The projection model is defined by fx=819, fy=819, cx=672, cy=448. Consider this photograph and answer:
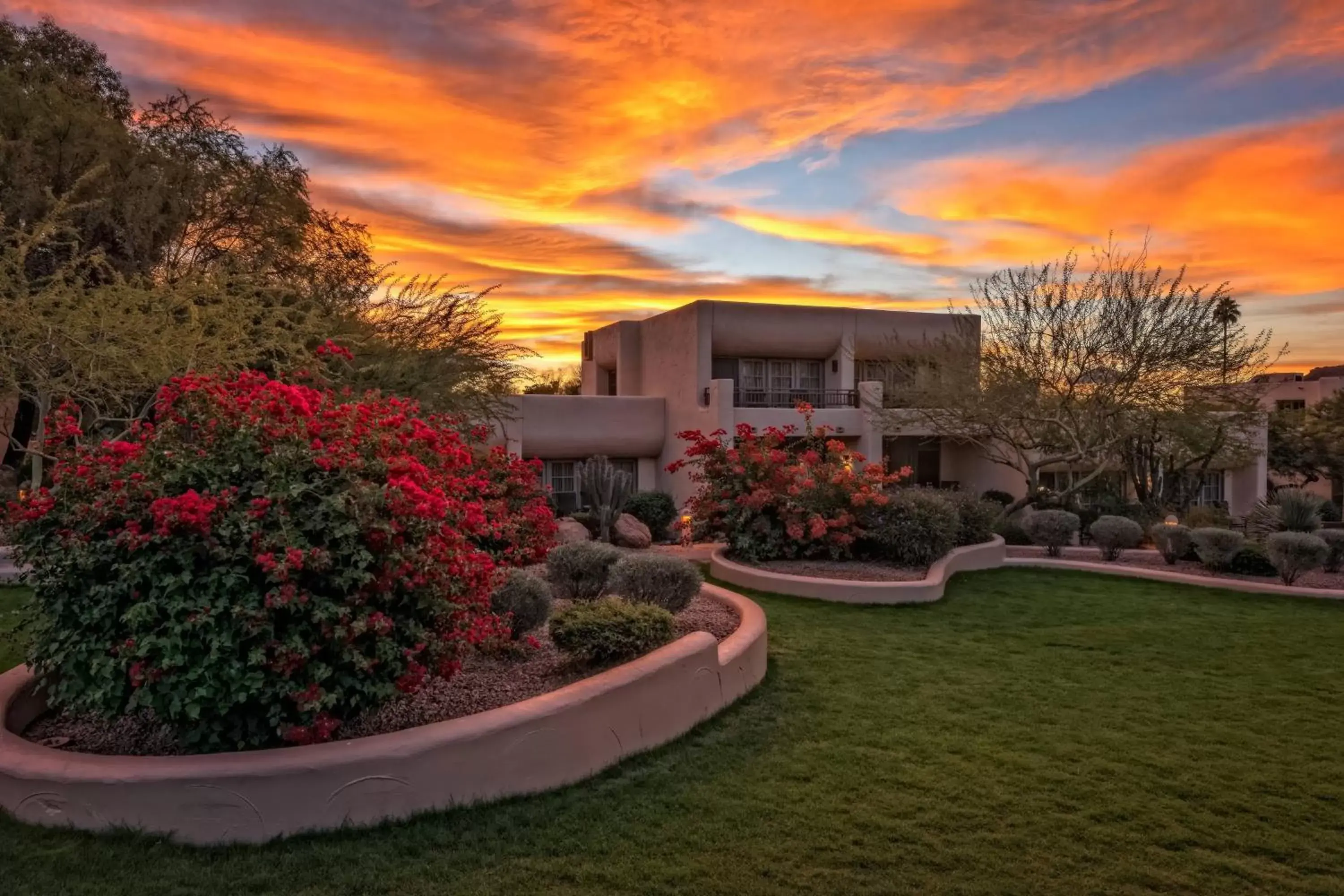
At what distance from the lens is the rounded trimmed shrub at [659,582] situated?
317 inches

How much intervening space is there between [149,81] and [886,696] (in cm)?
2197

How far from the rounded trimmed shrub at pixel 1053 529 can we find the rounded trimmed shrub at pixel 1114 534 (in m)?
0.46

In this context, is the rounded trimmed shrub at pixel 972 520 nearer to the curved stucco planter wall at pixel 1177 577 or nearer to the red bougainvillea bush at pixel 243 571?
the curved stucco planter wall at pixel 1177 577

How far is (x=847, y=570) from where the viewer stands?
12078 mm

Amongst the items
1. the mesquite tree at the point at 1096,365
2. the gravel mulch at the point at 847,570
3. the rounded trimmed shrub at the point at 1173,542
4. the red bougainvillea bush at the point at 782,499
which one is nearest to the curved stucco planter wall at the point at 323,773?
the gravel mulch at the point at 847,570

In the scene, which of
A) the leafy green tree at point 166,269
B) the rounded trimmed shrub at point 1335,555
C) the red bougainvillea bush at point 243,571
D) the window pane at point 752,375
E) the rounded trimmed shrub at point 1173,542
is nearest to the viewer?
the red bougainvillea bush at point 243,571

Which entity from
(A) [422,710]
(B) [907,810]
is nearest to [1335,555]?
(B) [907,810]

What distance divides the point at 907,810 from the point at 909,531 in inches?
319

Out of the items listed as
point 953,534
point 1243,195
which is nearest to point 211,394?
point 953,534

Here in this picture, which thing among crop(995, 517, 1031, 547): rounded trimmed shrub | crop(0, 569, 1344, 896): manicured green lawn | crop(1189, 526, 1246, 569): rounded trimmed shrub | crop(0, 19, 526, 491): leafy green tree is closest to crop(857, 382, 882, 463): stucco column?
crop(995, 517, 1031, 547): rounded trimmed shrub

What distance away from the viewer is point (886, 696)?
22.5 feet

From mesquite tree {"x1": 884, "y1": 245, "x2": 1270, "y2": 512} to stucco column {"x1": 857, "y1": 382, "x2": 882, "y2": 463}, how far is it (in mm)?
2509

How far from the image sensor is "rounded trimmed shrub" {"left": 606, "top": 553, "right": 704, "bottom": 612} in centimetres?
806

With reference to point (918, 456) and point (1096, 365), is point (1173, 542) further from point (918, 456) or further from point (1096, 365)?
point (918, 456)
